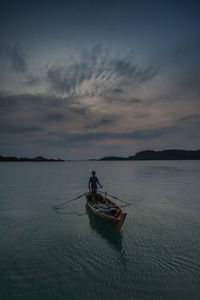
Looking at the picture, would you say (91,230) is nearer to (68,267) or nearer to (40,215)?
(68,267)

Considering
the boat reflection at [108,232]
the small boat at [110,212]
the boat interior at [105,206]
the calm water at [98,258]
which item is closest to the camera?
the calm water at [98,258]

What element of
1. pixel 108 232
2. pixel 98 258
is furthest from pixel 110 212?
pixel 98 258

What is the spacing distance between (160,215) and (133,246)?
7.12 metres

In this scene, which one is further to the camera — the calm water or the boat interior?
the boat interior

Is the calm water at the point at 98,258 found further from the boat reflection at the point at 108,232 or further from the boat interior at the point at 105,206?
the boat interior at the point at 105,206

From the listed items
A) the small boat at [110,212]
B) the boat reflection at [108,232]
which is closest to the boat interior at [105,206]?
the small boat at [110,212]

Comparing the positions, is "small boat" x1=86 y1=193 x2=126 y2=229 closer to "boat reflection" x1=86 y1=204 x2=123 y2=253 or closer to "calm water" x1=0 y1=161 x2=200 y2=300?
"boat reflection" x1=86 y1=204 x2=123 y2=253

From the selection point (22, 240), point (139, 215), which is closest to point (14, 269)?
point (22, 240)

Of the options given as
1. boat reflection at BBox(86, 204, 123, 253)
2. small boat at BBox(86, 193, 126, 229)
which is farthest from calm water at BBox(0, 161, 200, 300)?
small boat at BBox(86, 193, 126, 229)

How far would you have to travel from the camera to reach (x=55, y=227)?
14.1 m

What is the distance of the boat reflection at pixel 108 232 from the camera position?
36.6ft

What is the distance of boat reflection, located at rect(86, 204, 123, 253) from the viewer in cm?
1115

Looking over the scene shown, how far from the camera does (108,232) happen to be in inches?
512

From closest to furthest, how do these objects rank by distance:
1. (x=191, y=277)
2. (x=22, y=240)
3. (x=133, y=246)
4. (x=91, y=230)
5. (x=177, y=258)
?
(x=191, y=277) < (x=177, y=258) < (x=133, y=246) < (x=22, y=240) < (x=91, y=230)
